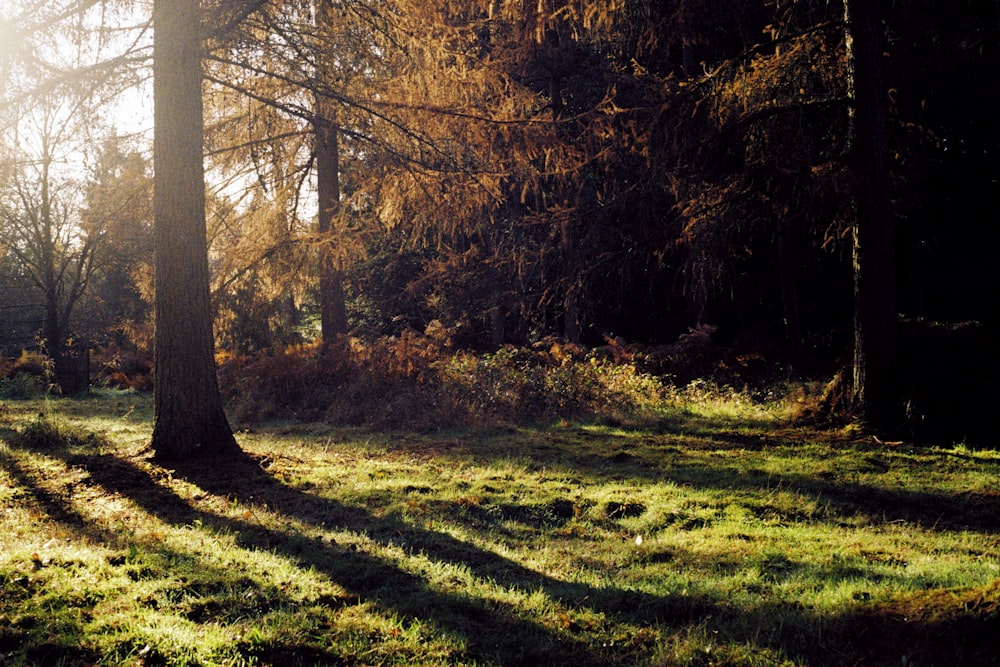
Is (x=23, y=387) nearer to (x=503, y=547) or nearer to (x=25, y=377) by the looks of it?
(x=25, y=377)

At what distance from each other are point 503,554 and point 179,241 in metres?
5.20

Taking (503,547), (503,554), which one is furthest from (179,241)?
(503,554)

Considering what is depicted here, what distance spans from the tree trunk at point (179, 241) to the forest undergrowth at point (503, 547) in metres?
0.56

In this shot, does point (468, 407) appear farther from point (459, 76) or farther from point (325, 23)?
point (325, 23)

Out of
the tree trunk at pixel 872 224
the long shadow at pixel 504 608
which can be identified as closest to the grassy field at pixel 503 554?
the long shadow at pixel 504 608

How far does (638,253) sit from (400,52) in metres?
6.36

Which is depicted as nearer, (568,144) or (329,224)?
(568,144)

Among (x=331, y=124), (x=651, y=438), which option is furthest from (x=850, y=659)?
(x=331, y=124)

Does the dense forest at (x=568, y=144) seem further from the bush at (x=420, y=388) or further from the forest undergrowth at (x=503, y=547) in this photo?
the forest undergrowth at (x=503, y=547)

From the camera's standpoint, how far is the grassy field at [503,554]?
3588mm

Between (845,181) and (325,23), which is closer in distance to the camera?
(325,23)

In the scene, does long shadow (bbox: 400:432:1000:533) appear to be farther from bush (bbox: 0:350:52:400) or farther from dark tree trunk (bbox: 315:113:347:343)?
bush (bbox: 0:350:52:400)

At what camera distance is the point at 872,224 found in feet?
32.4

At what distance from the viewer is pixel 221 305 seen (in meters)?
14.7
